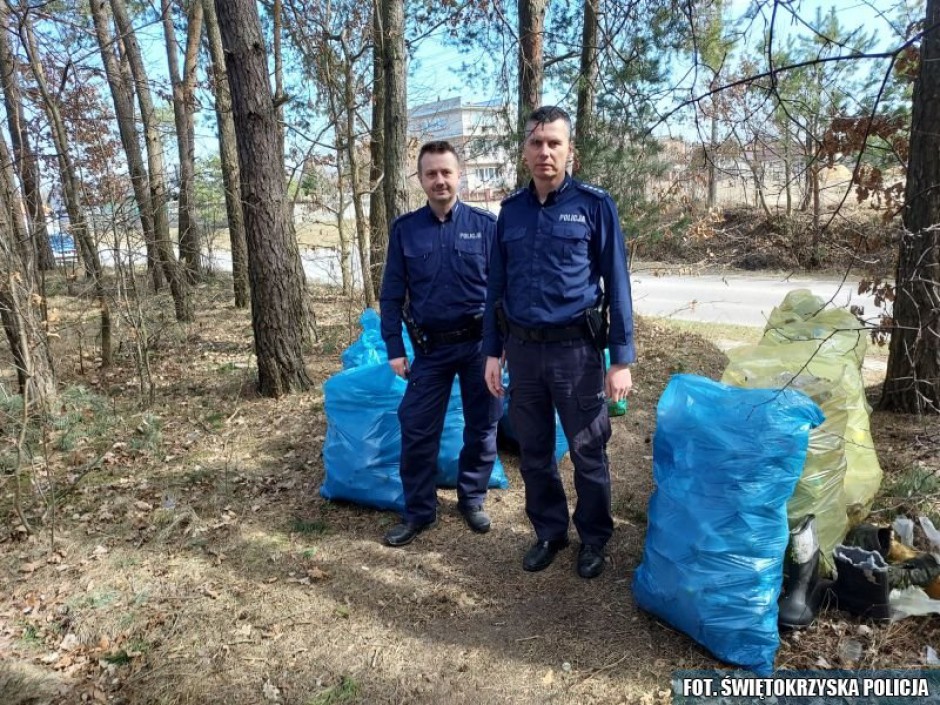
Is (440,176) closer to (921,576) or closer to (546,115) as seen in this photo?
(546,115)

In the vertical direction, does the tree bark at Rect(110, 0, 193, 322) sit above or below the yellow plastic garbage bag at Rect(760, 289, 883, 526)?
above

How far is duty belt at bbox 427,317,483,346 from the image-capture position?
279cm

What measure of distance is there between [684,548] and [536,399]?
798 millimetres

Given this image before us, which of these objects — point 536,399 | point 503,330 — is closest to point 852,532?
point 536,399

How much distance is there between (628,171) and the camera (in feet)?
23.7

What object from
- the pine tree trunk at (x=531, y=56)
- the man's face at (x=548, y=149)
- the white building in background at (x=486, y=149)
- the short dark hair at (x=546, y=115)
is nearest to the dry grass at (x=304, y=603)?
the man's face at (x=548, y=149)

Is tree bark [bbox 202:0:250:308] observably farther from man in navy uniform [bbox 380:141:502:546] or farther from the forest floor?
man in navy uniform [bbox 380:141:502:546]

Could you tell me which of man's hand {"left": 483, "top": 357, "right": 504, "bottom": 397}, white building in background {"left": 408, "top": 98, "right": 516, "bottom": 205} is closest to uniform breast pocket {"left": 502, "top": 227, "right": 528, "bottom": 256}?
man's hand {"left": 483, "top": 357, "right": 504, "bottom": 397}

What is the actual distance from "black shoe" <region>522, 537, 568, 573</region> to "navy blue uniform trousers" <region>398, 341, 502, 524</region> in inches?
17.5

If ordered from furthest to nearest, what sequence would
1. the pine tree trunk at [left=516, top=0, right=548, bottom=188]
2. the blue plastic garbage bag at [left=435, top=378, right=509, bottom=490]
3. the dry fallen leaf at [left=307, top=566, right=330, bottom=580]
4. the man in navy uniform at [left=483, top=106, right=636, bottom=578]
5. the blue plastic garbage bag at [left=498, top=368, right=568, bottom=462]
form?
the pine tree trunk at [left=516, top=0, right=548, bottom=188] < the blue plastic garbage bag at [left=498, top=368, right=568, bottom=462] < the blue plastic garbage bag at [left=435, top=378, right=509, bottom=490] < the dry fallen leaf at [left=307, top=566, right=330, bottom=580] < the man in navy uniform at [left=483, top=106, right=636, bottom=578]

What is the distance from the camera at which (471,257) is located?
2791 millimetres

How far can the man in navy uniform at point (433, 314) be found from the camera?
278 centimetres

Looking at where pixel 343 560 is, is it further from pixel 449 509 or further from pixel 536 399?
pixel 536 399

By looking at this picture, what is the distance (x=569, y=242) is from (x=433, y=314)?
740mm
